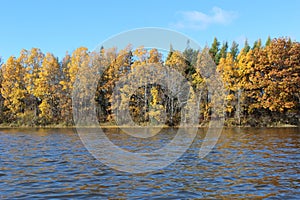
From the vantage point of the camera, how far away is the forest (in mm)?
64562

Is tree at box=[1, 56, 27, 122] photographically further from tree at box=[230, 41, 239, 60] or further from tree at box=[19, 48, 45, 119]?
tree at box=[230, 41, 239, 60]

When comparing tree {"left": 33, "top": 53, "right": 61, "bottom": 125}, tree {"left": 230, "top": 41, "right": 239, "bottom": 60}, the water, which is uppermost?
tree {"left": 230, "top": 41, "right": 239, "bottom": 60}

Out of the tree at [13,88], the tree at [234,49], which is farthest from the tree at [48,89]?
the tree at [234,49]

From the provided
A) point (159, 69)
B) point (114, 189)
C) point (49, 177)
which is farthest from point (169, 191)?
point (159, 69)

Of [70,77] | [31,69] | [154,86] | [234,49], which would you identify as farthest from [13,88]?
[234,49]

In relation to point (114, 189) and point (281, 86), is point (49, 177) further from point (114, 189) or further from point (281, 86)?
point (281, 86)

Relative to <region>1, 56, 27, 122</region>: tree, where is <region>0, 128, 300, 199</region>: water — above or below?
below

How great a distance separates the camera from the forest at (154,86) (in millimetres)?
64562

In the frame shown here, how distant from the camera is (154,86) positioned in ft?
221

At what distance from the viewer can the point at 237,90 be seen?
66312 millimetres

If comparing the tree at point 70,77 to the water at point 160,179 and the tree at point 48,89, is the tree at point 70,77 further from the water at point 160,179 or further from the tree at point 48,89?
the water at point 160,179

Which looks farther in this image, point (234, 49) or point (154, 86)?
point (234, 49)

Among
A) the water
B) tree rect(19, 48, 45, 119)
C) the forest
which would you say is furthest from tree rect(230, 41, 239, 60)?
the water

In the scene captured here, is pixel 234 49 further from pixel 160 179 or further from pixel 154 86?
pixel 160 179
